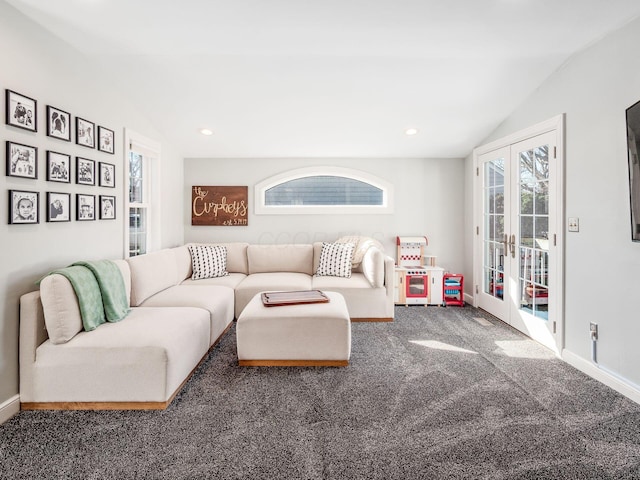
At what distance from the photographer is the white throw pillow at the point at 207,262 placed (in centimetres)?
432

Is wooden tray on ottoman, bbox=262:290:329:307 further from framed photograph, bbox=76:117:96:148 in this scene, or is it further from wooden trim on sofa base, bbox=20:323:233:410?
framed photograph, bbox=76:117:96:148

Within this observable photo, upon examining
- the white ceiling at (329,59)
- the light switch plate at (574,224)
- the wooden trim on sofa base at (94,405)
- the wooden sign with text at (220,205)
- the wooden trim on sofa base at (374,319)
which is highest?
the white ceiling at (329,59)

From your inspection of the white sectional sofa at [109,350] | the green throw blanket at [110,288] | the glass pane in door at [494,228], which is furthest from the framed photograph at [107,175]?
the glass pane in door at [494,228]

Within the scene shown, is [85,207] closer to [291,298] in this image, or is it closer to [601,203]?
[291,298]

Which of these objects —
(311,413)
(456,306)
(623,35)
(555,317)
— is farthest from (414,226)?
(311,413)

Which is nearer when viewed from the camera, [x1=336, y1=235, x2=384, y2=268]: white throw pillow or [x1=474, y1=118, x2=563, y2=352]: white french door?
[x1=474, y1=118, x2=563, y2=352]: white french door

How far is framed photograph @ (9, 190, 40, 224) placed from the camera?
7.10 ft

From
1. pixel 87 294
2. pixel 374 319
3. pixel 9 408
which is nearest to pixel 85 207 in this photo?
pixel 87 294

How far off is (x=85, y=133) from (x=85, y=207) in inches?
22.9

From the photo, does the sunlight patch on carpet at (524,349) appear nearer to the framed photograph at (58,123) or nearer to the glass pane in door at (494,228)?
the glass pane in door at (494,228)

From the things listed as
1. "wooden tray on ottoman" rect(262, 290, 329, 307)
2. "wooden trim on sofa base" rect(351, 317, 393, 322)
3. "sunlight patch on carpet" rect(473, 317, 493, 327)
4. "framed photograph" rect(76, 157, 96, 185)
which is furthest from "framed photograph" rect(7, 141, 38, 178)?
"sunlight patch on carpet" rect(473, 317, 493, 327)

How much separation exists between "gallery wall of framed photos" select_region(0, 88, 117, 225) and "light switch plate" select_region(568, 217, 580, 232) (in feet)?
12.6

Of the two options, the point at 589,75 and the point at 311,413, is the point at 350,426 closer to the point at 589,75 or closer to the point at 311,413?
the point at 311,413

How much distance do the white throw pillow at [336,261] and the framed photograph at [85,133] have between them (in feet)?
8.70
